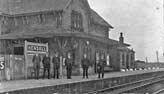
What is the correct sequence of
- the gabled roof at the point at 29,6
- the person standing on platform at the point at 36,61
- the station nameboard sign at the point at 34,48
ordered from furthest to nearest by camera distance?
1. the gabled roof at the point at 29,6
2. the station nameboard sign at the point at 34,48
3. the person standing on platform at the point at 36,61

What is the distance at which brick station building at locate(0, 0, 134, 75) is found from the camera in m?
26.6

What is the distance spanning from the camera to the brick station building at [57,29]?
2659 centimetres

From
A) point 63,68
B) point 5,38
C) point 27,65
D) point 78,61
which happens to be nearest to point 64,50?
point 78,61

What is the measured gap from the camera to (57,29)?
93.0 feet

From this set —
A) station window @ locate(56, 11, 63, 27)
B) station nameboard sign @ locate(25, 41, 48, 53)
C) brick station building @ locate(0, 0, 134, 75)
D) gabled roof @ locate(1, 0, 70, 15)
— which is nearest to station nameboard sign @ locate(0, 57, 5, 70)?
station nameboard sign @ locate(25, 41, 48, 53)

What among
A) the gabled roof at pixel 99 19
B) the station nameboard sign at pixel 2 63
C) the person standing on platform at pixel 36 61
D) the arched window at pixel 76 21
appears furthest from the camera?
the gabled roof at pixel 99 19

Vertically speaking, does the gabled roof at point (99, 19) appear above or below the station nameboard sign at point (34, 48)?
above

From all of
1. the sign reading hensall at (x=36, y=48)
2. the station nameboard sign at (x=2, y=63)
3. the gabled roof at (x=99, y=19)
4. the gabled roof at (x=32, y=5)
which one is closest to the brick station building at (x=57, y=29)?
the gabled roof at (x=32, y=5)

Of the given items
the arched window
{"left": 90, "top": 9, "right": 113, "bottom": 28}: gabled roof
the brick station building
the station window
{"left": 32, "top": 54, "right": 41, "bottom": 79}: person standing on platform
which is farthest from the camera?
{"left": 90, "top": 9, "right": 113, "bottom": 28}: gabled roof

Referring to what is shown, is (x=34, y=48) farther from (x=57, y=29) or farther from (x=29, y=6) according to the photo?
(x=29, y=6)

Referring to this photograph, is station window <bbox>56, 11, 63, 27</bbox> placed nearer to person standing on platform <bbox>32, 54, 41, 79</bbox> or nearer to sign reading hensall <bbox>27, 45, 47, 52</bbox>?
sign reading hensall <bbox>27, 45, 47, 52</bbox>

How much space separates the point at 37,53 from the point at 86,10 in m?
13.4

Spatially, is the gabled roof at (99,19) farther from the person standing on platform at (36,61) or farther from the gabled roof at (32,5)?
the person standing on platform at (36,61)

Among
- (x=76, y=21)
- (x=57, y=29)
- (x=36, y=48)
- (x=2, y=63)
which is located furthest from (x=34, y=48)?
(x=76, y=21)
